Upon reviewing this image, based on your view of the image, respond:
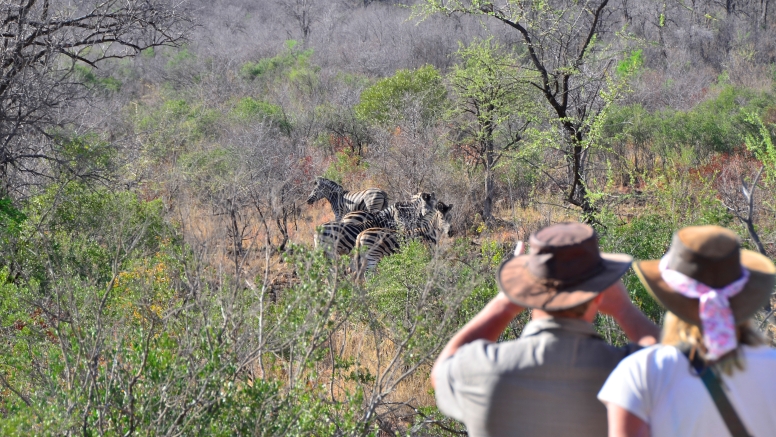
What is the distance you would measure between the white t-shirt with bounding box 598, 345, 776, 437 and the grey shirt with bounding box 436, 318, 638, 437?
0.14 m

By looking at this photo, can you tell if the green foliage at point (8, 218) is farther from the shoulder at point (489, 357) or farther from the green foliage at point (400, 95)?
the green foliage at point (400, 95)

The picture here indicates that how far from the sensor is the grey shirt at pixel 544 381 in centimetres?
169

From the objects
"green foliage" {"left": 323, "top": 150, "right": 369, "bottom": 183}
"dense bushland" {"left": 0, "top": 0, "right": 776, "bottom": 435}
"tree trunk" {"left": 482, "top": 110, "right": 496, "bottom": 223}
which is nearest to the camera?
"dense bushland" {"left": 0, "top": 0, "right": 776, "bottom": 435}

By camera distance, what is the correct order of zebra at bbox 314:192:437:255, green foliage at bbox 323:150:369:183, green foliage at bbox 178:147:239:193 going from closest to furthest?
1. zebra at bbox 314:192:437:255
2. green foliage at bbox 178:147:239:193
3. green foliage at bbox 323:150:369:183

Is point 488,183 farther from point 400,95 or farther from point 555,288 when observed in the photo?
point 555,288

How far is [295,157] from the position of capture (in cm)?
1385

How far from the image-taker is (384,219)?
9.94 meters

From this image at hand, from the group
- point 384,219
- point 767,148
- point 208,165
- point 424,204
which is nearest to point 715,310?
point 767,148

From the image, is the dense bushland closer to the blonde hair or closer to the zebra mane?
the zebra mane

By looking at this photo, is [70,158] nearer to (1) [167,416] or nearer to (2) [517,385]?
(1) [167,416]

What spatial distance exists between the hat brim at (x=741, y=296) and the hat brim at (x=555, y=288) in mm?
107

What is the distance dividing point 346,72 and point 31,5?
18025 millimetres

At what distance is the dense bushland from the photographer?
3160 millimetres

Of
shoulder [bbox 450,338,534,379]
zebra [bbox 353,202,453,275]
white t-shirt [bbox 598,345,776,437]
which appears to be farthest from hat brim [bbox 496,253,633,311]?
zebra [bbox 353,202,453,275]
